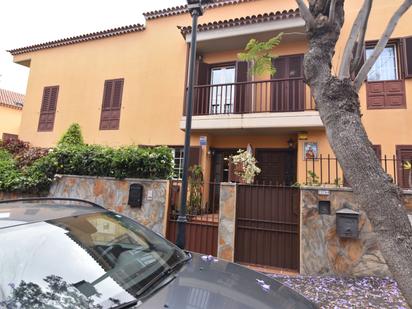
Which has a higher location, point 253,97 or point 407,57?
point 407,57

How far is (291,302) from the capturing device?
2.28 metres

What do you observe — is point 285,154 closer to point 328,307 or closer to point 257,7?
point 257,7

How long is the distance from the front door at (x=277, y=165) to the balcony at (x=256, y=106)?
136cm

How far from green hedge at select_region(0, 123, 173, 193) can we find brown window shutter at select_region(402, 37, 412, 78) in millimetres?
7203

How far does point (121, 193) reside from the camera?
6.90 m

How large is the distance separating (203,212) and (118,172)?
7.42 ft

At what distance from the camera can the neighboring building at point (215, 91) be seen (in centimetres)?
863

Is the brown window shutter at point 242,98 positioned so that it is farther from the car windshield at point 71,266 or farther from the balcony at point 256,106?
the car windshield at point 71,266

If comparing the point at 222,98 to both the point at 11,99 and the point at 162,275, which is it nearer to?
the point at 162,275

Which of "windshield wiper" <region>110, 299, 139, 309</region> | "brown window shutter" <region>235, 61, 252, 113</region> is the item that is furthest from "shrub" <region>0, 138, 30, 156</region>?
"windshield wiper" <region>110, 299, 139, 309</region>

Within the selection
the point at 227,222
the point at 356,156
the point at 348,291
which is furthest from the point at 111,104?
the point at 356,156

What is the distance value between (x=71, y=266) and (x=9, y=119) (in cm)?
2564

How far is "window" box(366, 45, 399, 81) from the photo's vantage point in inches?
348

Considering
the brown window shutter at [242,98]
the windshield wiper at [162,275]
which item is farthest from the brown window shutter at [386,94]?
the windshield wiper at [162,275]
